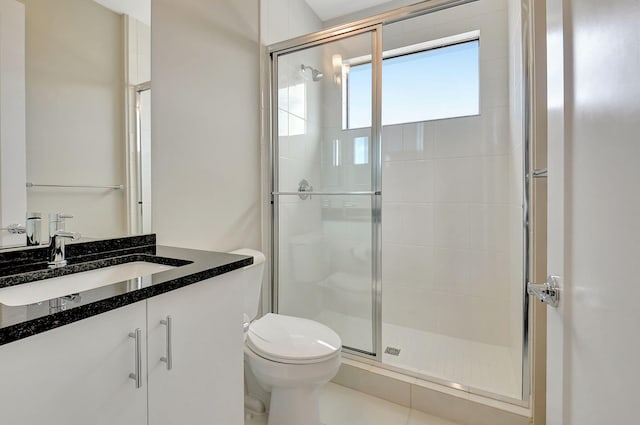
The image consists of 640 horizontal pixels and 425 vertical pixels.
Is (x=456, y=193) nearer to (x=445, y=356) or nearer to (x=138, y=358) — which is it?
(x=445, y=356)

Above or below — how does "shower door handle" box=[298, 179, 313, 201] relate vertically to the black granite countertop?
above

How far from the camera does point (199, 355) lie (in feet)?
3.04

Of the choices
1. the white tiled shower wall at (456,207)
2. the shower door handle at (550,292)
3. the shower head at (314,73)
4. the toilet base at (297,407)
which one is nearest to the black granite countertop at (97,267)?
the toilet base at (297,407)

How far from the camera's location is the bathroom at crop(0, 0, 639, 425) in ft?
1.48

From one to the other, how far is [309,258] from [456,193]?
3.81 ft

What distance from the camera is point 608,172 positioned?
46 centimetres

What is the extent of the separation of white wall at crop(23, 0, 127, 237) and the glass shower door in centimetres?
100

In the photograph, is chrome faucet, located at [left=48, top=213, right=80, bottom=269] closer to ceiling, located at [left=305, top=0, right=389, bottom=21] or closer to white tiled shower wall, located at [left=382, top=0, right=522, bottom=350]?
white tiled shower wall, located at [left=382, top=0, right=522, bottom=350]

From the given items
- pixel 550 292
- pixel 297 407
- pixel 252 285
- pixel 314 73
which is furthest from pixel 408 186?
pixel 550 292

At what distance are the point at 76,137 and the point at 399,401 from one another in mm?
1877

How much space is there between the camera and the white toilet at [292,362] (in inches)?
50.8

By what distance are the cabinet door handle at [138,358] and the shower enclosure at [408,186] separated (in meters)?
1.39

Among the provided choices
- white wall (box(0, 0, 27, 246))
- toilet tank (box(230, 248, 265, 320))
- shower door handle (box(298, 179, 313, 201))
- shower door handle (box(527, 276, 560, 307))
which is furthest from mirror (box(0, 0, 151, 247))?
shower door handle (box(527, 276, 560, 307))

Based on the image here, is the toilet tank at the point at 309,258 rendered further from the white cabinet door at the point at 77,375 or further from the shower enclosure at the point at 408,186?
the white cabinet door at the point at 77,375
